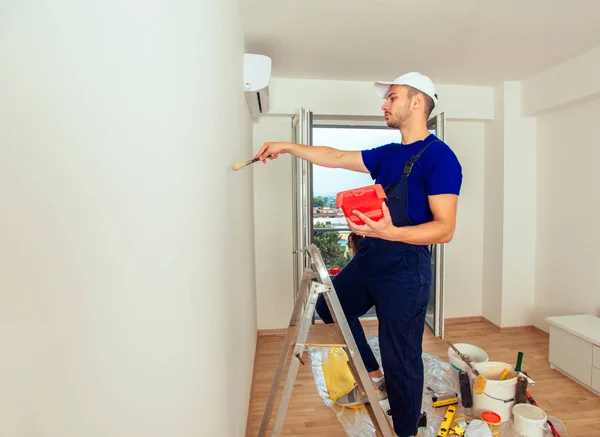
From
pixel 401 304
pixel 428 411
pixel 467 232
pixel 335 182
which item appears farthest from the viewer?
pixel 335 182

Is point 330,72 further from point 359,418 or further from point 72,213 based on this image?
point 72,213

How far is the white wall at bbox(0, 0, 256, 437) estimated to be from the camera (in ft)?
1.19

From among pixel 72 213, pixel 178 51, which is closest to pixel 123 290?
pixel 72 213

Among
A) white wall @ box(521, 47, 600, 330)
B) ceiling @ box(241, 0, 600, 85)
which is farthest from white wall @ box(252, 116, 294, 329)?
white wall @ box(521, 47, 600, 330)

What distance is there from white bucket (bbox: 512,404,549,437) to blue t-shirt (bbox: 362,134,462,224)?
4.01 ft

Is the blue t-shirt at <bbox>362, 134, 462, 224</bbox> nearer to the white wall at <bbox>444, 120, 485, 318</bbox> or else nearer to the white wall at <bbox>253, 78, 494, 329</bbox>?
the white wall at <bbox>253, 78, 494, 329</bbox>

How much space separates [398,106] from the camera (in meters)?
1.67

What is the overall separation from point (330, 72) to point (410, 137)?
1.54m

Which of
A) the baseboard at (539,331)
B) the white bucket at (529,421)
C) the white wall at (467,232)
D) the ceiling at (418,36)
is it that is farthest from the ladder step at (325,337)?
the baseboard at (539,331)

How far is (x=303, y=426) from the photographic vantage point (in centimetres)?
201

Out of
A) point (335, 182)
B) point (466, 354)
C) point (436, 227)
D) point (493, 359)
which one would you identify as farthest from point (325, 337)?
point (335, 182)

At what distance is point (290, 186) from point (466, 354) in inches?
77.0

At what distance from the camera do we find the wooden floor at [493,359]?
6.61 ft

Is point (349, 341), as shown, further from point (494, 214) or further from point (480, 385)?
point (494, 214)
